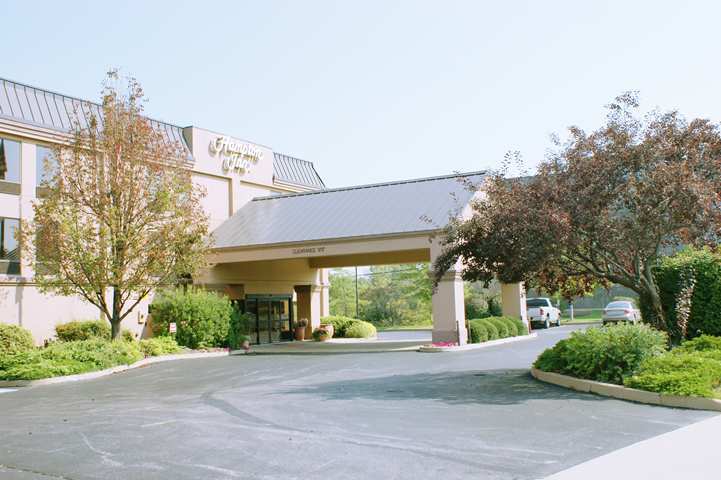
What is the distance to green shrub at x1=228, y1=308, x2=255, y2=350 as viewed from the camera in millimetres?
29188

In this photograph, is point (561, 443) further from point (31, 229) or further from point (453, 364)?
point (31, 229)

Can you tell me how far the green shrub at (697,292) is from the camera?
55.5ft

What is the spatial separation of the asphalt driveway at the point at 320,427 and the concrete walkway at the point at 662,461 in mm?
290

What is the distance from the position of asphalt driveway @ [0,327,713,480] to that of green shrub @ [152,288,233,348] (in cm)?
1021

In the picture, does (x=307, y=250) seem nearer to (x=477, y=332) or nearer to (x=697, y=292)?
(x=477, y=332)

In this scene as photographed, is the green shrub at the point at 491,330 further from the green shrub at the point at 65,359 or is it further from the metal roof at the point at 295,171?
the metal roof at the point at 295,171

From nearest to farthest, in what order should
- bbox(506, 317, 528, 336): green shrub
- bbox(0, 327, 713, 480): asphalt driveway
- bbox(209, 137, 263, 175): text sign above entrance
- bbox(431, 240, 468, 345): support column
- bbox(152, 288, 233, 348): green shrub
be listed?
bbox(0, 327, 713, 480): asphalt driveway
bbox(431, 240, 468, 345): support column
bbox(152, 288, 233, 348): green shrub
bbox(506, 317, 528, 336): green shrub
bbox(209, 137, 263, 175): text sign above entrance

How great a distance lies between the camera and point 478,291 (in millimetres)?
49562

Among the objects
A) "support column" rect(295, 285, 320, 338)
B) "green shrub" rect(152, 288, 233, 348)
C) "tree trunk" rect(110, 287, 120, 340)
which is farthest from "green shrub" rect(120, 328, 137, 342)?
"support column" rect(295, 285, 320, 338)

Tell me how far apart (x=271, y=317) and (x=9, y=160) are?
1437 centimetres

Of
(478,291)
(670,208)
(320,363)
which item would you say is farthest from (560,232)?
(478,291)

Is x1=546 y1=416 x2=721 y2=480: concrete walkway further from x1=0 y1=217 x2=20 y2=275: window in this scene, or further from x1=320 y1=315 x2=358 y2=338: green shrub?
x1=320 y1=315 x2=358 y2=338: green shrub

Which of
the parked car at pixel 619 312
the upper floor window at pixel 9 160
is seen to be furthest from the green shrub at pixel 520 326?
the upper floor window at pixel 9 160

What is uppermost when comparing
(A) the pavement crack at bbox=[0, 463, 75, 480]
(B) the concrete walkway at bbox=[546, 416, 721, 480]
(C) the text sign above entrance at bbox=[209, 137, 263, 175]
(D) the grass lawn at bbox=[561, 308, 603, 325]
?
(C) the text sign above entrance at bbox=[209, 137, 263, 175]
